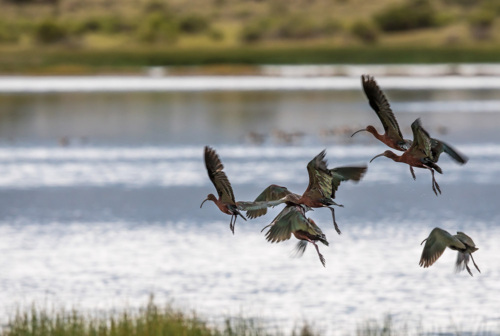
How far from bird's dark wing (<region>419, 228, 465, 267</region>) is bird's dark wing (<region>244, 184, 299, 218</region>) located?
78 centimetres

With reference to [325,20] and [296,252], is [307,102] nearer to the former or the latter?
[296,252]

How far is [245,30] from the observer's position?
136250mm

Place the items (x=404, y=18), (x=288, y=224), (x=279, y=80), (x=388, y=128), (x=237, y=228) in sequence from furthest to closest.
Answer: (x=404, y=18)
(x=279, y=80)
(x=237, y=228)
(x=288, y=224)
(x=388, y=128)

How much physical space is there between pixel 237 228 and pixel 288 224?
14496mm

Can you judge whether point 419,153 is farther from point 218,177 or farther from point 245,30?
point 245,30

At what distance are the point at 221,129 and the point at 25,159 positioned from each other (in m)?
12.8

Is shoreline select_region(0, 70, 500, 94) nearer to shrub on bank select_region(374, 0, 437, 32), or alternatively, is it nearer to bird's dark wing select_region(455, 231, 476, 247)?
shrub on bank select_region(374, 0, 437, 32)

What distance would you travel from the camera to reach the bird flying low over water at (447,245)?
18.9 ft

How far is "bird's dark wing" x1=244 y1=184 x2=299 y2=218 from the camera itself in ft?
17.6

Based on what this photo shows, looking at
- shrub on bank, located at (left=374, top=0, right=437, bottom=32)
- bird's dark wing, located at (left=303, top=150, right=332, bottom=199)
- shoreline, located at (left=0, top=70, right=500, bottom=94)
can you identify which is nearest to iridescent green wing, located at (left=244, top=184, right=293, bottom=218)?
bird's dark wing, located at (left=303, top=150, right=332, bottom=199)

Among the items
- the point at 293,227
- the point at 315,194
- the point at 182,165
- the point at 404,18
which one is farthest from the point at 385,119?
the point at 404,18

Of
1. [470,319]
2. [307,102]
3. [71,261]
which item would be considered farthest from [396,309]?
[307,102]

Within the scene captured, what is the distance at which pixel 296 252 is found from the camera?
5.47 meters

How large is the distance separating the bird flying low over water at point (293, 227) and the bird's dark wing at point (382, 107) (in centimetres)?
51
